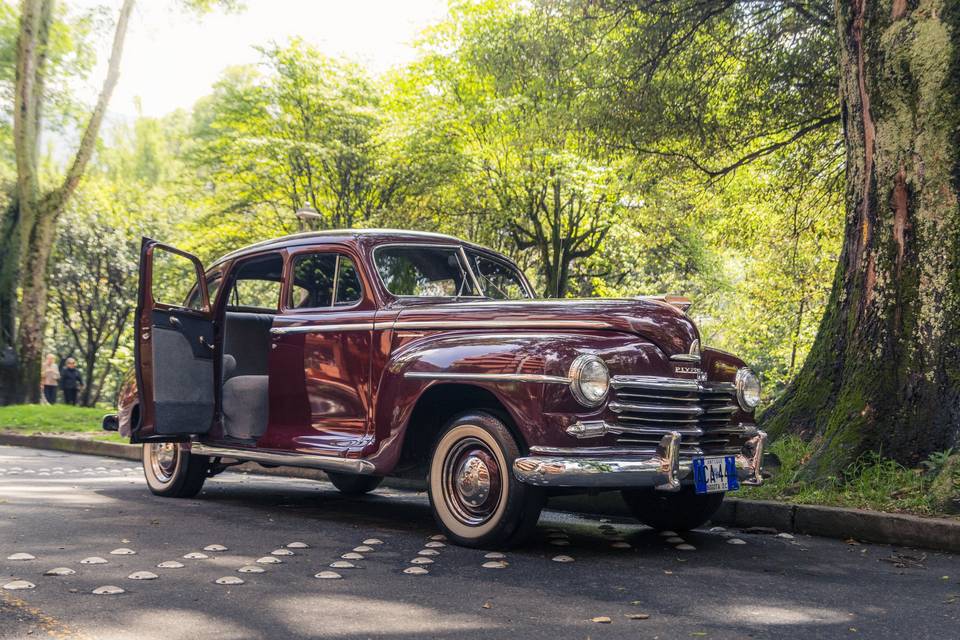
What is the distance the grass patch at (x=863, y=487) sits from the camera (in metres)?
6.57

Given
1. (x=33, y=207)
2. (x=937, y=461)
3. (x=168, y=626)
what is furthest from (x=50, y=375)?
(x=168, y=626)

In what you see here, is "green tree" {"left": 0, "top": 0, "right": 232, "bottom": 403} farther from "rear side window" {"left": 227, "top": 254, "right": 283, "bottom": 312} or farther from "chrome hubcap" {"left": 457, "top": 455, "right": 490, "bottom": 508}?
"chrome hubcap" {"left": 457, "top": 455, "right": 490, "bottom": 508}

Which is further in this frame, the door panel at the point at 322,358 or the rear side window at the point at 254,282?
the rear side window at the point at 254,282

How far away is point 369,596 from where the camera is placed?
4434 millimetres

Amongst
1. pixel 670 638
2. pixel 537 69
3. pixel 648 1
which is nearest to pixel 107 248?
pixel 537 69

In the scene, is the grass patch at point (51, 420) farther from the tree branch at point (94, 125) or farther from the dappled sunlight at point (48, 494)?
the dappled sunlight at point (48, 494)

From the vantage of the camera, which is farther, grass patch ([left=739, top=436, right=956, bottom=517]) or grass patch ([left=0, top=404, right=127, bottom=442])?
grass patch ([left=0, top=404, right=127, bottom=442])

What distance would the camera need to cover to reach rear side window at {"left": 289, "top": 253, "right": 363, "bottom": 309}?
7.09 meters

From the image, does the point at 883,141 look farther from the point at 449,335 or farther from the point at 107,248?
the point at 107,248

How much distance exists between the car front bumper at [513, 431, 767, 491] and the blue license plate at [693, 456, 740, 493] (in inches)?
7.7

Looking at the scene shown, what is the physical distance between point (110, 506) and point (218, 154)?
2061 centimetres

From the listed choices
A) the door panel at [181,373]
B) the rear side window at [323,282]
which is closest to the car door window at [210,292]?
the door panel at [181,373]

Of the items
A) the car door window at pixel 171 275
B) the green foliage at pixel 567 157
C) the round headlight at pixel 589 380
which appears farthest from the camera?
the car door window at pixel 171 275

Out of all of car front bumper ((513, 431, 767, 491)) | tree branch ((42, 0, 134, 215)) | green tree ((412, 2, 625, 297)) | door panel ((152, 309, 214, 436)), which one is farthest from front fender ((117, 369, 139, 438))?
tree branch ((42, 0, 134, 215))
